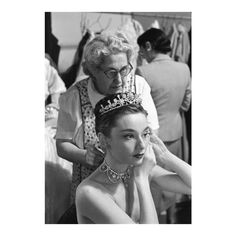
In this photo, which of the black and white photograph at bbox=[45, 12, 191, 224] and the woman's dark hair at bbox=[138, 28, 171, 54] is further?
the woman's dark hair at bbox=[138, 28, 171, 54]

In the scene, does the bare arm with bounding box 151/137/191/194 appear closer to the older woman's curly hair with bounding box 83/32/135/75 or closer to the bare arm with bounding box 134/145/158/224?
the bare arm with bounding box 134/145/158/224

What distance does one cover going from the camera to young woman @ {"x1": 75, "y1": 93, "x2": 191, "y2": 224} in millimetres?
1399

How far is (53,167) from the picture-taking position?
5.32 feet

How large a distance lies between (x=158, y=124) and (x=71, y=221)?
0.50m

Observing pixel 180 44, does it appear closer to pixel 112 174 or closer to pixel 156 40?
pixel 156 40

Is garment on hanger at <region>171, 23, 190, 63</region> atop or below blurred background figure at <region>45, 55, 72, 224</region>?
atop

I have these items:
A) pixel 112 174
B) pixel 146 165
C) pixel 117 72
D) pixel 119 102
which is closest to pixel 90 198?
pixel 112 174

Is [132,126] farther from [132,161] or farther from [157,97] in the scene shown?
[157,97]

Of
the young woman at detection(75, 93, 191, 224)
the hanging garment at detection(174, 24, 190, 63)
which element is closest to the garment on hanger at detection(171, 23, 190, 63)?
the hanging garment at detection(174, 24, 190, 63)

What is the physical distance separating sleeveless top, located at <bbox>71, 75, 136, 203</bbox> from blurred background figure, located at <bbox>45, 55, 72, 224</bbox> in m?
0.06

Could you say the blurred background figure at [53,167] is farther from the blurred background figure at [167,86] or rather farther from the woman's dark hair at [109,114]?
the blurred background figure at [167,86]

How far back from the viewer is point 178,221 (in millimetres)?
1629
